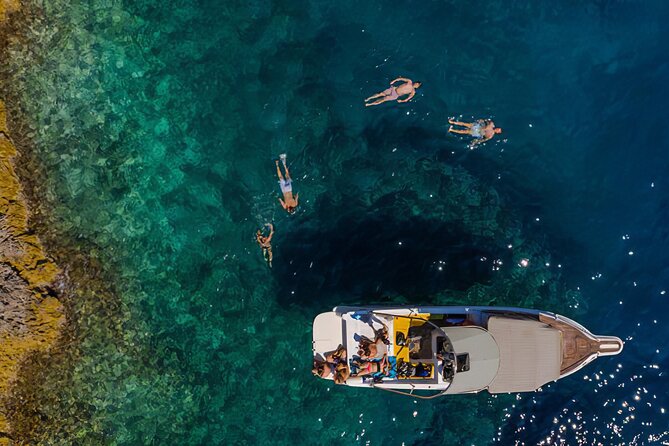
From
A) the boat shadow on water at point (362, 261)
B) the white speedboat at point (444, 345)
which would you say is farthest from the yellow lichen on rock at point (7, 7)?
the white speedboat at point (444, 345)

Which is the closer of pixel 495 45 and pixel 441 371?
pixel 441 371

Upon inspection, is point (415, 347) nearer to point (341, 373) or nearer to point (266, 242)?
point (341, 373)

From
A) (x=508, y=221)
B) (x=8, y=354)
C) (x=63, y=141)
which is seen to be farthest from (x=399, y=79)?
(x=8, y=354)

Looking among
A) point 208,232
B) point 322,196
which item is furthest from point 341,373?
point 208,232

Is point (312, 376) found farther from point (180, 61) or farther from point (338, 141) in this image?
point (180, 61)

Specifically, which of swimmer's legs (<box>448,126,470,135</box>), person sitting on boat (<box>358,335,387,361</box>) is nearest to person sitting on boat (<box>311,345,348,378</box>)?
person sitting on boat (<box>358,335,387,361</box>)

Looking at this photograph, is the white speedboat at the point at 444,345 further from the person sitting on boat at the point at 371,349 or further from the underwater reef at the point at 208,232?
the underwater reef at the point at 208,232

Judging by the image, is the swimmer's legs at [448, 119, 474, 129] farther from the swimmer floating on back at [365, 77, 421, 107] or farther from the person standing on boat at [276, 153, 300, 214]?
the person standing on boat at [276, 153, 300, 214]
